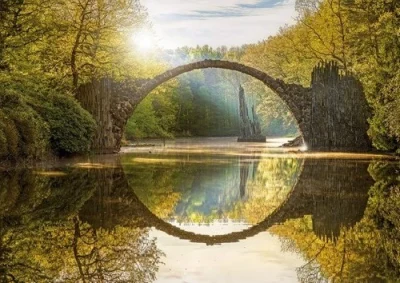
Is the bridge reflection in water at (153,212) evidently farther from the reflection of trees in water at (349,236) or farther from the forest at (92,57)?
the forest at (92,57)

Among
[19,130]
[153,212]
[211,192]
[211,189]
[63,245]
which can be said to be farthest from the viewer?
[19,130]

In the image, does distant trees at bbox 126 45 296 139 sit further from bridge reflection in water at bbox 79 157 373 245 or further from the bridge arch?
bridge reflection in water at bbox 79 157 373 245

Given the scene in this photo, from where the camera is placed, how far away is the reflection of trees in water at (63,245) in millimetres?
6070

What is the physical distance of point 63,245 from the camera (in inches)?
291

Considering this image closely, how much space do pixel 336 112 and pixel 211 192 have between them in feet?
62.8

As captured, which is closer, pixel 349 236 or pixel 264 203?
pixel 349 236

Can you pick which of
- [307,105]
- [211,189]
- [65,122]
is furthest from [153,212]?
[307,105]

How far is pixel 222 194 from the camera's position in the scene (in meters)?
13.0

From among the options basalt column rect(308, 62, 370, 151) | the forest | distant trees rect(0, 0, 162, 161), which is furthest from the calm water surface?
basalt column rect(308, 62, 370, 151)

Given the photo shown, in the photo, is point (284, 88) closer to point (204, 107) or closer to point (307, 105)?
point (307, 105)

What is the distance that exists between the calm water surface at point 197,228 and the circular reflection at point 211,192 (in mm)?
34

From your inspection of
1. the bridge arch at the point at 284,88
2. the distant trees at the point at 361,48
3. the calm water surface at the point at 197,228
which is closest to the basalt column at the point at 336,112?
the bridge arch at the point at 284,88

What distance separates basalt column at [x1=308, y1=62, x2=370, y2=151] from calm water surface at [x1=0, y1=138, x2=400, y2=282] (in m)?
14.7

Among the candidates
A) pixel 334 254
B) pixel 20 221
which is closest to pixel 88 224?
pixel 20 221
